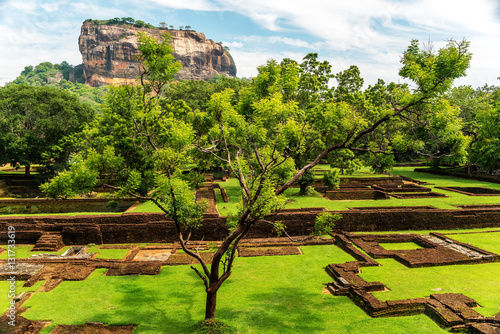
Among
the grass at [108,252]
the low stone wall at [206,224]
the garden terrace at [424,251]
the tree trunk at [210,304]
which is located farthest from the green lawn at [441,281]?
the grass at [108,252]

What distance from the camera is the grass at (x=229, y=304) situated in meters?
7.35

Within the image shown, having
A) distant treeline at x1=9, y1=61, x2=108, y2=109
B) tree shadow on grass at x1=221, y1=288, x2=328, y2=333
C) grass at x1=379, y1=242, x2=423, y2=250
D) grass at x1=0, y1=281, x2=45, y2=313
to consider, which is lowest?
grass at x1=0, y1=281, x2=45, y2=313

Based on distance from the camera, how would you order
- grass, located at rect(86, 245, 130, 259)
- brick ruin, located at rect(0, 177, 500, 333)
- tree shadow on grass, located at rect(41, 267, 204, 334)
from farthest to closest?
grass, located at rect(86, 245, 130, 259), brick ruin, located at rect(0, 177, 500, 333), tree shadow on grass, located at rect(41, 267, 204, 334)

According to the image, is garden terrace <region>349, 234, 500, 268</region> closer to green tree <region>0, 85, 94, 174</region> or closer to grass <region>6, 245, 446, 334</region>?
grass <region>6, 245, 446, 334</region>

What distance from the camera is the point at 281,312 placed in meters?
8.05

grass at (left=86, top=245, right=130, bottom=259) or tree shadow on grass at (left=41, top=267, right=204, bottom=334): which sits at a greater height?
tree shadow on grass at (left=41, top=267, right=204, bottom=334)

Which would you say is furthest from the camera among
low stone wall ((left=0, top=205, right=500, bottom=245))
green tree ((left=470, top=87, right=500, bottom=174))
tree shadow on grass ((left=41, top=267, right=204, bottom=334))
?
green tree ((left=470, top=87, right=500, bottom=174))

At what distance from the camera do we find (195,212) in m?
7.45

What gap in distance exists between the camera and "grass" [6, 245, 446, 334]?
7.35 meters

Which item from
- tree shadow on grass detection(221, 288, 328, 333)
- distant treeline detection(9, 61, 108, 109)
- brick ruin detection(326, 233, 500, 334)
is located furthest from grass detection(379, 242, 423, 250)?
distant treeline detection(9, 61, 108, 109)

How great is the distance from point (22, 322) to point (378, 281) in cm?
929

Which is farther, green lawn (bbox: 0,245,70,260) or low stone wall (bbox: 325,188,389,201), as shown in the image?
low stone wall (bbox: 325,188,389,201)

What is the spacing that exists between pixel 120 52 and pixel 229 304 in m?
120

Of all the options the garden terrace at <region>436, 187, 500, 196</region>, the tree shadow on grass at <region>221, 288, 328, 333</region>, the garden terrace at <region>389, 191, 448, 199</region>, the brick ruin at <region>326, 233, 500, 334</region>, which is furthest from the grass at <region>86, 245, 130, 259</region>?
the garden terrace at <region>436, 187, 500, 196</region>
